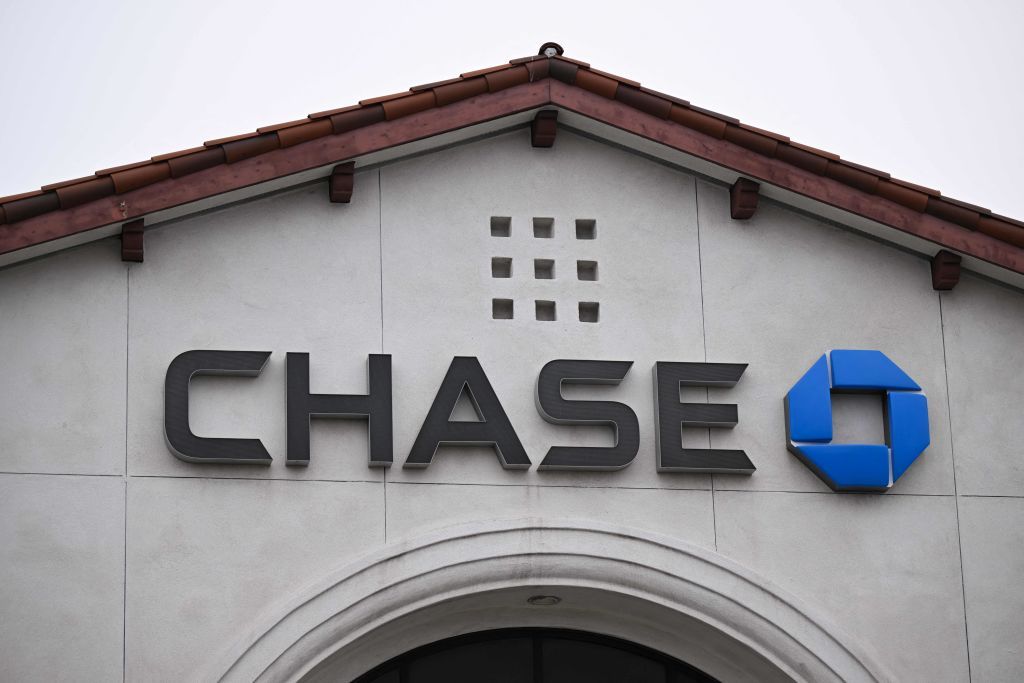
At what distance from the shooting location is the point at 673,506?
464 inches

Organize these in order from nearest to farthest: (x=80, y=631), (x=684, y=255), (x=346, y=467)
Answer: (x=80, y=631), (x=346, y=467), (x=684, y=255)

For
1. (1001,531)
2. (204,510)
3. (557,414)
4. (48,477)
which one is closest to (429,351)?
(557,414)

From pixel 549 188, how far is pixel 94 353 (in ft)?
12.8

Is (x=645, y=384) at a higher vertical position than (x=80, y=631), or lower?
higher

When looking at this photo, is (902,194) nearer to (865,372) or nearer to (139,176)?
(865,372)

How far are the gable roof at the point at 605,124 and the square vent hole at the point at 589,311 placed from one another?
4.71 feet

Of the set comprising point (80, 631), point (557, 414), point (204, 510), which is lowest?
point (80, 631)

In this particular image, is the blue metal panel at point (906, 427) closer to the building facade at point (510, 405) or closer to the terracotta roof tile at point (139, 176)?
the building facade at point (510, 405)

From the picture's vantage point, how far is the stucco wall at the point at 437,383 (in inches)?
429

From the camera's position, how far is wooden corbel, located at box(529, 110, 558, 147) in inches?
490

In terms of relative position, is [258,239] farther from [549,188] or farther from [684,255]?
[684,255]

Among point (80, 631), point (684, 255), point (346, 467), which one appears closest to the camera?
point (80, 631)

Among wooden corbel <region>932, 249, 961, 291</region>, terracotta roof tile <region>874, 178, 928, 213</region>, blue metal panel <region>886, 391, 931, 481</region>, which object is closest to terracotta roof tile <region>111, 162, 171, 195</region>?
terracotta roof tile <region>874, 178, 928, 213</region>

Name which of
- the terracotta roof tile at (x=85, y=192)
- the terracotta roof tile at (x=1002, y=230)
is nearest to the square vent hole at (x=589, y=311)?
the terracotta roof tile at (x=1002, y=230)
